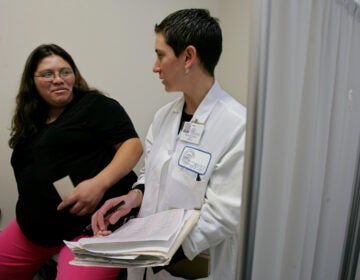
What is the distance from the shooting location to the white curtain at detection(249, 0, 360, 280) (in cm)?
39

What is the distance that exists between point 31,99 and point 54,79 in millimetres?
192

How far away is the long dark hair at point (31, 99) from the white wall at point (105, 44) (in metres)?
0.47

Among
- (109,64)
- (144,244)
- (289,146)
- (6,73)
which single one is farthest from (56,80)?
(289,146)

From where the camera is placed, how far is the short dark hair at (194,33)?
2.64ft

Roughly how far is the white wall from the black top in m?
0.60

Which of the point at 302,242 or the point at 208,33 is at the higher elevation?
the point at 208,33

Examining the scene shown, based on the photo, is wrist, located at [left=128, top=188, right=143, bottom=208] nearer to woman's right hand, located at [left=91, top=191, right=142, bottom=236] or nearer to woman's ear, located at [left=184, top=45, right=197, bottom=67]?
woman's right hand, located at [left=91, top=191, right=142, bottom=236]

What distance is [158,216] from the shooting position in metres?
0.82

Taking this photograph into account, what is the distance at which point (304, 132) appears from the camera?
0.47m

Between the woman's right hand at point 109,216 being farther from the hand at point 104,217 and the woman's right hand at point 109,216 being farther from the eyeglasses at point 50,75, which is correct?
the eyeglasses at point 50,75

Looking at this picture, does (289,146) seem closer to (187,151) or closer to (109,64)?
(187,151)

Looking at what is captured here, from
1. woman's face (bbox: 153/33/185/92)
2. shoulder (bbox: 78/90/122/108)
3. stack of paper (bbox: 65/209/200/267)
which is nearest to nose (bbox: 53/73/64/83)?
shoulder (bbox: 78/90/122/108)

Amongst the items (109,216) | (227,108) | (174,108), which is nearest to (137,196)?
(109,216)

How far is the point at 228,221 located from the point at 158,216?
0.74 feet
